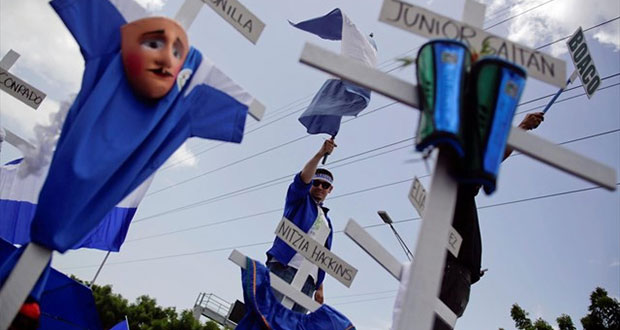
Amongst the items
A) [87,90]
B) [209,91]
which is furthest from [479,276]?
[87,90]

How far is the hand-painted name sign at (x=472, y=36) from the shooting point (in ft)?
5.89

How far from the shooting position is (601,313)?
396 inches

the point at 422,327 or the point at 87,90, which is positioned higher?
the point at 87,90

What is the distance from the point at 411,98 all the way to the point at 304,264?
5.30 ft

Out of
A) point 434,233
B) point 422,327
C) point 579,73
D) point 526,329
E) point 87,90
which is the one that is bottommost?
point 422,327

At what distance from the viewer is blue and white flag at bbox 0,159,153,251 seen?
2.54 m

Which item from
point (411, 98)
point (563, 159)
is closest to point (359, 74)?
point (411, 98)

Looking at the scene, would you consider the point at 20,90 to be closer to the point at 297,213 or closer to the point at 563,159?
the point at 297,213

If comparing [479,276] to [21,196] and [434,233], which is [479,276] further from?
[21,196]

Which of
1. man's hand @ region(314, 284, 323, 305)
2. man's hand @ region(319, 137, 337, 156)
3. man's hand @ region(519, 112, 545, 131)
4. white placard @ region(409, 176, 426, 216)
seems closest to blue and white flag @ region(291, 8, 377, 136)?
man's hand @ region(319, 137, 337, 156)

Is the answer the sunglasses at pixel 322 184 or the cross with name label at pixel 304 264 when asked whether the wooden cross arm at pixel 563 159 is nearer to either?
the cross with name label at pixel 304 264

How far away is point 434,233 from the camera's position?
157 centimetres

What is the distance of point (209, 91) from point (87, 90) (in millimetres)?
496

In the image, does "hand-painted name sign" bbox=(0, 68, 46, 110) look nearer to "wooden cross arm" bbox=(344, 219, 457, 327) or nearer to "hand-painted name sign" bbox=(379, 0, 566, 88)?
"wooden cross arm" bbox=(344, 219, 457, 327)
